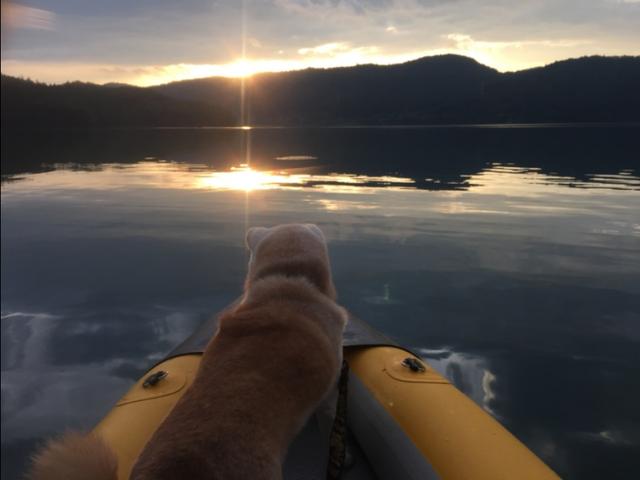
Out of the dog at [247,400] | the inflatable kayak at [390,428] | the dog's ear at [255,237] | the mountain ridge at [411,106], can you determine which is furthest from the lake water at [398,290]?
the mountain ridge at [411,106]

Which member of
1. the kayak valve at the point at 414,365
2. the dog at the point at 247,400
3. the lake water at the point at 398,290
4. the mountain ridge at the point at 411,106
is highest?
the mountain ridge at the point at 411,106

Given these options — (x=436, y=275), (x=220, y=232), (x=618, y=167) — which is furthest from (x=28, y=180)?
(x=618, y=167)

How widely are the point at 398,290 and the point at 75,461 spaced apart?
769 centimetres

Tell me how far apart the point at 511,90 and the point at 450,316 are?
191 metres

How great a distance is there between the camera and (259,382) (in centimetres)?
268

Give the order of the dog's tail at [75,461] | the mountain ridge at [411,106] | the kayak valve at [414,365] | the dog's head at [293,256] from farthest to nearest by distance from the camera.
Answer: the mountain ridge at [411,106] < the kayak valve at [414,365] < the dog's head at [293,256] < the dog's tail at [75,461]

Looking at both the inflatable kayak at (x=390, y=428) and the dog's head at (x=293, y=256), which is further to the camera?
the dog's head at (x=293, y=256)

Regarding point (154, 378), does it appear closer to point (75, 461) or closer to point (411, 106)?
point (75, 461)

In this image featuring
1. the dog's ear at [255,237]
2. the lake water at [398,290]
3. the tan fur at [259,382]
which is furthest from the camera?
the lake water at [398,290]

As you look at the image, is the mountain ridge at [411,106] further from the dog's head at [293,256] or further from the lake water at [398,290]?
the dog's head at [293,256]

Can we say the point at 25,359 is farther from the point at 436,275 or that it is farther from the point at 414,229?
the point at 414,229

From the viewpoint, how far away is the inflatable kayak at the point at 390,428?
3.29m

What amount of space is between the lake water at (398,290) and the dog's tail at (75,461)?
129 inches

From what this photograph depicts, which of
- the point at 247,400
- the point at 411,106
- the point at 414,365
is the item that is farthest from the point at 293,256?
the point at 411,106
